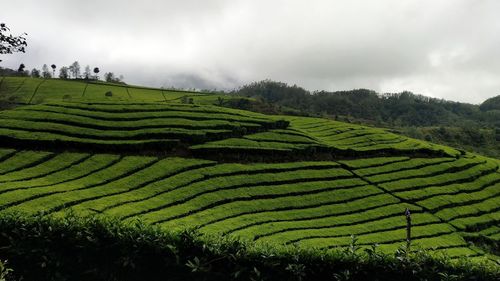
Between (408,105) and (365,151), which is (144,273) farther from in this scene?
(408,105)

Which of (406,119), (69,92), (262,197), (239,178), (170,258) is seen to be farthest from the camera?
(406,119)

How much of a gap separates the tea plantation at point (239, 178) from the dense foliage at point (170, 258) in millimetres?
11308

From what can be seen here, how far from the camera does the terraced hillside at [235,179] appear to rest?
100 ft

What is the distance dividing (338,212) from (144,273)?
26.7 m

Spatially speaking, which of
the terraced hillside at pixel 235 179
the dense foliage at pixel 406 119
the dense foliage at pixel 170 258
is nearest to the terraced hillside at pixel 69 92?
the dense foliage at pixel 406 119

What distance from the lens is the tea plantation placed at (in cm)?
3047

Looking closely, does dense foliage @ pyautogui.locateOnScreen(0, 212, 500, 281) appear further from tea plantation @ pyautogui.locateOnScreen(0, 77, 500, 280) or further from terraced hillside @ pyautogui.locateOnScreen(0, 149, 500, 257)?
terraced hillside @ pyautogui.locateOnScreen(0, 149, 500, 257)

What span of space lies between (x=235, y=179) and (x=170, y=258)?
2717 centimetres

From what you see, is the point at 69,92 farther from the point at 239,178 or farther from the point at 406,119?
the point at 406,119

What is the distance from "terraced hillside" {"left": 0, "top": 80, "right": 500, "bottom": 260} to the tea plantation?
0.42 ft

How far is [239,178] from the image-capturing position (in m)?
39.7

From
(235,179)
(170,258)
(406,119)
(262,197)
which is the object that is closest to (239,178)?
(235,179)

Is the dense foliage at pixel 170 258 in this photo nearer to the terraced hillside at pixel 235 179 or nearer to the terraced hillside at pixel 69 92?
the terraced hillside at pixel 235 179

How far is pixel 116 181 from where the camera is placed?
35.4 metres
